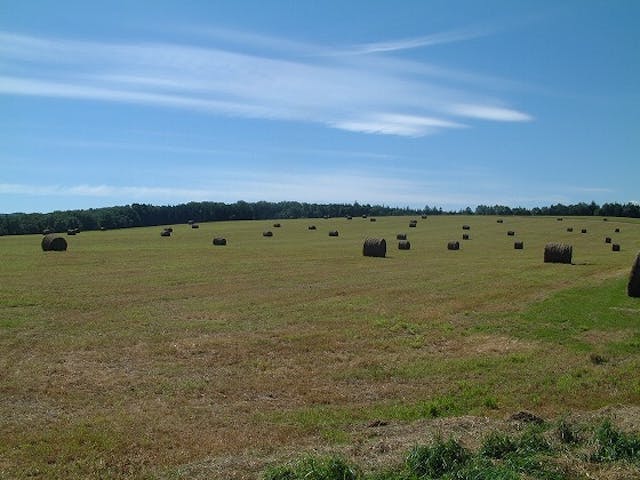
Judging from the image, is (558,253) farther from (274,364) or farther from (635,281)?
(274,364)

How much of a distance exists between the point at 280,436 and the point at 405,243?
39.3m

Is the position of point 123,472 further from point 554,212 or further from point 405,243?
point 554,212

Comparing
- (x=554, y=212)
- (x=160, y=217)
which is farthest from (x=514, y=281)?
(x=554, y=212)

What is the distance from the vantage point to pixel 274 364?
1309cm

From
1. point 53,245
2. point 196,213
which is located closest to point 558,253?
point 53,245

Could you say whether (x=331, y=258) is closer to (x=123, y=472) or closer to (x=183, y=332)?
(x=183, y=332)

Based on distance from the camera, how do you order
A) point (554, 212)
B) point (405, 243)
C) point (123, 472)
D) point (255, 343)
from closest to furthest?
point (123, 472), point (255, 343), point (405, 243), point (554, 212)

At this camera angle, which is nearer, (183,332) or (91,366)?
(91,366)

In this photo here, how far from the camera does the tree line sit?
98.7 metres

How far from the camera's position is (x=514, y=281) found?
26000 millimetres

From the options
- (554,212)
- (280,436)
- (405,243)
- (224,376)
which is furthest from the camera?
(554,212)

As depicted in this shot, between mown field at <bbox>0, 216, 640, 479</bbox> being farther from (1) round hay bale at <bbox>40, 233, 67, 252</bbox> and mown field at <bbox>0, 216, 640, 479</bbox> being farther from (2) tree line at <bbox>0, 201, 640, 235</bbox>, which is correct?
(2) tree line at <bbox>0, 201, 640, 235</bbox>

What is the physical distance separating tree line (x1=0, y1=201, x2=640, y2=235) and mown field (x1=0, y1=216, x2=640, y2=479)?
245ft

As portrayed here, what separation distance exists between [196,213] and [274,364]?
11808cm
